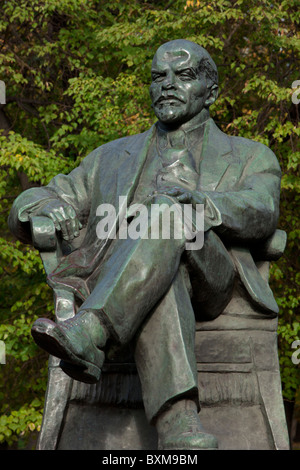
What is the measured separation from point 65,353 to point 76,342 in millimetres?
62

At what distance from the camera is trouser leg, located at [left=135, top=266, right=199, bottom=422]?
384 centimetres

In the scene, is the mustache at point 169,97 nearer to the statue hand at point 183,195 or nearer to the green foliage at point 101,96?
the statue hand at point 183,195

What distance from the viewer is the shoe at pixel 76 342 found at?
360 cm

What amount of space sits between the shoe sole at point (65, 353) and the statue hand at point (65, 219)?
0.90 m

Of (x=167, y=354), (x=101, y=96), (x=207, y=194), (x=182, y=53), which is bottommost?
(x=101, y=96)

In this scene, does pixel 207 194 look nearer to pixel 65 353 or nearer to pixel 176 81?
pixel 176 81

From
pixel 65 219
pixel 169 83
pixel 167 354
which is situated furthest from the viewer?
pixel 169 83

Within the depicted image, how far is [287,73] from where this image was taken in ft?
34.0

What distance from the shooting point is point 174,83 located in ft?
15.8

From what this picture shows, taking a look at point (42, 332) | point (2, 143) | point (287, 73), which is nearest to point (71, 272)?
point (42, 332)

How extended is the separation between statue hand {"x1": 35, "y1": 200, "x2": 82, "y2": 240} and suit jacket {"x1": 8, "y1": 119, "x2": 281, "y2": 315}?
4.9 inches

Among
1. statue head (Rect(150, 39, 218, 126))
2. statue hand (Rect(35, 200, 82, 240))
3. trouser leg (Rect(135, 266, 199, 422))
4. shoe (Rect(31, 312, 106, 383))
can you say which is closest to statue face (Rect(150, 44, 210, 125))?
statue head (Rect(150, 39, 218, 126))

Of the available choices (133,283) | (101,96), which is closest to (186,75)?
(133,283)

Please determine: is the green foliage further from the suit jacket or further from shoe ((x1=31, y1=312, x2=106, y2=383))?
shoe ((x1=31, y1=312, x2=106, y2=383))
